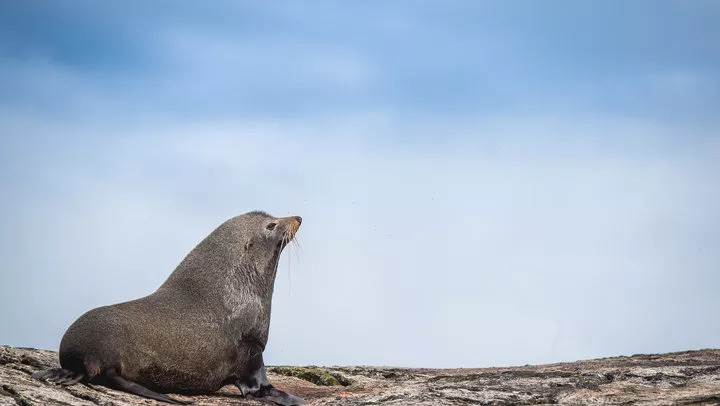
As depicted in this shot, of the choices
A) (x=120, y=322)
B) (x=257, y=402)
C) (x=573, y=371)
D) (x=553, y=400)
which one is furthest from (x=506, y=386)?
(x=120, y=322)

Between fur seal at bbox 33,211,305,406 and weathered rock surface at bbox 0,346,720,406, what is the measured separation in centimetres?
24

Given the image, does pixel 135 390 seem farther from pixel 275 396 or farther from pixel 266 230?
pixel 266 230

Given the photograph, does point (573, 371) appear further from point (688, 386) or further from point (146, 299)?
point (146, 299)

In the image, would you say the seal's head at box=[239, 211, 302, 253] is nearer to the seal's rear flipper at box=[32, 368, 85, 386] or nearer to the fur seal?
the fur seal

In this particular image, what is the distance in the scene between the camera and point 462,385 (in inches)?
463

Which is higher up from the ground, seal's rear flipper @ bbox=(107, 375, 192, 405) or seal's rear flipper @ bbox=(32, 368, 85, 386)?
seal's rear flipper @ bbox=(32, 368, 85, 386)

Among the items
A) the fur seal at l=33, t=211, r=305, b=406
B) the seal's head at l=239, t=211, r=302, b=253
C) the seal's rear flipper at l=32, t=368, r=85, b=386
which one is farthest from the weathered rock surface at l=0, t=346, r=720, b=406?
the seal's head at l=239, t=211, r=302, b=253

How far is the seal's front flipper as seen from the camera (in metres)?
11.2

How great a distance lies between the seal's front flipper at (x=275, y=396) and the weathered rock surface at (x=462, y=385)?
0.55 feet

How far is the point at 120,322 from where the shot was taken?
10383 mm

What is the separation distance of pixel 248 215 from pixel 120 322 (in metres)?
2.71

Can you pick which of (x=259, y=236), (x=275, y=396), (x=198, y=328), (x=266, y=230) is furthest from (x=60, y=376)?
(x=266, y=230)

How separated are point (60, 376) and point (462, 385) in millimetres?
4834

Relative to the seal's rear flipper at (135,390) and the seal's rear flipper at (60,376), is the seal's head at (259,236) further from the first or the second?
the seal's rear flipper at (60,376)
